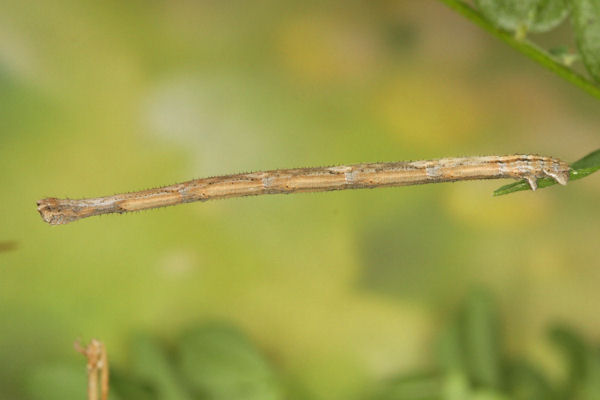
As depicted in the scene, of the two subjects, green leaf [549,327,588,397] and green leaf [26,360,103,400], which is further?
green leaf [549,327,588,397]

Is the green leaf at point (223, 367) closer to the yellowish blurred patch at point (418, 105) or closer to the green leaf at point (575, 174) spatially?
the yellowish blurred patch at point (418, 105)

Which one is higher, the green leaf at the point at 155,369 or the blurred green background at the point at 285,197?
the blurred green background at the point at 285,197

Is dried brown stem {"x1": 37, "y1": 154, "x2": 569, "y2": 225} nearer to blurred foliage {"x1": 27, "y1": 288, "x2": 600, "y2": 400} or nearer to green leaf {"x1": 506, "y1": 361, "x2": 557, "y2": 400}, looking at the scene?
blurred foliage {"x1": 27, "y1": 288, "x2": 600, "y2": 400}

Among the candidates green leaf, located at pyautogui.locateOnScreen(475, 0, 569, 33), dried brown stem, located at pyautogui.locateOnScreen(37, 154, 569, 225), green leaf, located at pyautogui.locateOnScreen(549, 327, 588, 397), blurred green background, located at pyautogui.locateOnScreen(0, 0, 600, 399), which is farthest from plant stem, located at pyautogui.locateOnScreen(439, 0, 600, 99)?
green leaf, located at pyautogui.locateOnScreen(549, 327, 588, 397)

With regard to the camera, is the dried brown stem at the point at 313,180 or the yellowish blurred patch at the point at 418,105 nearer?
the dried brown stem at the point at 313,180

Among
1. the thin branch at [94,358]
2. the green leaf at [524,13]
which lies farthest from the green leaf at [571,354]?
the thin branch at [94,358]

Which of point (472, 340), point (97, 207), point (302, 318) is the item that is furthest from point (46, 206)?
point (472, 340)

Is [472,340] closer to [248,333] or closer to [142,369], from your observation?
[248,333]
